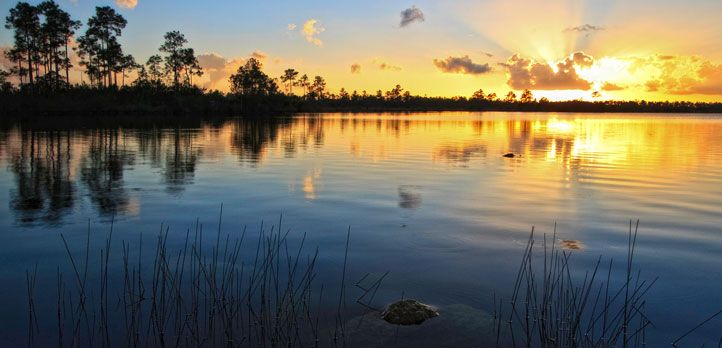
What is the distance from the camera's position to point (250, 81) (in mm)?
138125

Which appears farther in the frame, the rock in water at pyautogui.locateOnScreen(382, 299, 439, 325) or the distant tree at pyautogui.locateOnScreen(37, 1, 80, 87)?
the distant tree at pyautogui.locateOnScreen(37, 1, 80, 87)

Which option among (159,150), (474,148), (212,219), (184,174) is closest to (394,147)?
(474,148)

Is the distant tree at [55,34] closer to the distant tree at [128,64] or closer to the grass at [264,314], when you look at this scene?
the distant tree at [128,64]

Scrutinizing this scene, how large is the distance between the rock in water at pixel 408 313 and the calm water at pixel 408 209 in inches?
26.3

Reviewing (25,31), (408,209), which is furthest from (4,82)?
(408,209)

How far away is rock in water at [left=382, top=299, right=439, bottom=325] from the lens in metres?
7.73

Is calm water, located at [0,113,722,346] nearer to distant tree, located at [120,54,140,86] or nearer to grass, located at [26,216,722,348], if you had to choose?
grass, located at [26,216,722,348]

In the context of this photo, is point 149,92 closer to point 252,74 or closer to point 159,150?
point 252,74

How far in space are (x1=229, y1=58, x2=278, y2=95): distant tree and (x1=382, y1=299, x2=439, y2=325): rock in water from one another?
432 ft

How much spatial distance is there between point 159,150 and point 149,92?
257ft

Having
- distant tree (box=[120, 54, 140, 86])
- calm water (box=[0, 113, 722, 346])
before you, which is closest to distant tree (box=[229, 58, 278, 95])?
distant tree (box=[120, 54, 140, 86])

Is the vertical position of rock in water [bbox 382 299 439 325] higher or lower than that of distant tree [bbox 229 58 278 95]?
lower

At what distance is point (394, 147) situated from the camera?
38250 millimetres

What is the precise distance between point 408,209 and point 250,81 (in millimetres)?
128764
